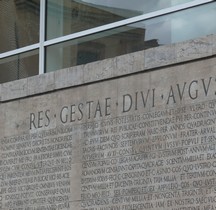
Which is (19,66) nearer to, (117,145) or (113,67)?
(113,67)

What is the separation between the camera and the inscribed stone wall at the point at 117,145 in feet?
38.1

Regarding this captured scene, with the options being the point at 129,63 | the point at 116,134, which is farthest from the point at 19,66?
the point at 116,134

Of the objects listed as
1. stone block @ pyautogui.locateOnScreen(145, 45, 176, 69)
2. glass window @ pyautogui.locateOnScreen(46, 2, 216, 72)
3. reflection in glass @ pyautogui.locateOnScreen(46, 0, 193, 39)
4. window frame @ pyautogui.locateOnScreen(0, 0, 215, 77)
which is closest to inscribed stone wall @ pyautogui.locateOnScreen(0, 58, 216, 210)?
stone block @ pyautogui.locateOnScreen(145, 45, 176, 69)

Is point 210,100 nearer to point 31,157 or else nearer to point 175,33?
point 175,33

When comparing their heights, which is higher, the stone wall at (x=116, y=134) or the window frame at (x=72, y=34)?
the window frame at (x=72, y=34)

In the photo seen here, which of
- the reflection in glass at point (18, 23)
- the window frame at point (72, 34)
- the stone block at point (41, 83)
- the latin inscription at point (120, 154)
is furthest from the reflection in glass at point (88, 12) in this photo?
the latin inscription at point (120, 154)

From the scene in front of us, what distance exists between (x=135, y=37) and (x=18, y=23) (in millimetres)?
2992

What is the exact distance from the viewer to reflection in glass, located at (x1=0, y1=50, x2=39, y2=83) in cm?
1489

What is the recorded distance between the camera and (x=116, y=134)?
496 inches

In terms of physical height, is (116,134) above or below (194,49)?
below

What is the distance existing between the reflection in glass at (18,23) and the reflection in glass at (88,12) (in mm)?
390

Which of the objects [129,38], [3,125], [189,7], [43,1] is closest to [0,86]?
[3,125]

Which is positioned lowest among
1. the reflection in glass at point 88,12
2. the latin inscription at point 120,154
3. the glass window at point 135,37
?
the latin inscription at point 120,154

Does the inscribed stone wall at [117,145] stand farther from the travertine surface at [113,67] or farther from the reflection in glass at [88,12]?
the reflection in glass at [88,12]
